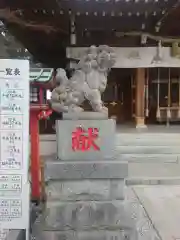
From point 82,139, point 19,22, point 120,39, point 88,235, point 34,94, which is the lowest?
point 88,235

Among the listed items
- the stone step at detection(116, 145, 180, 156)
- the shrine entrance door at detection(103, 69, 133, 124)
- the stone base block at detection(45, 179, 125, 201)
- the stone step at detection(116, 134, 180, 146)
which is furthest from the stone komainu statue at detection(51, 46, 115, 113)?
the shrine entrance door at detection(103, 69, 133, 124)

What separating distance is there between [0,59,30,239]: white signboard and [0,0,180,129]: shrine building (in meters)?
3.49

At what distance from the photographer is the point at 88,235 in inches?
112

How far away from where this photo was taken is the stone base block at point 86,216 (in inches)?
117

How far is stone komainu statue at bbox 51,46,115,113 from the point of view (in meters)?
3.45

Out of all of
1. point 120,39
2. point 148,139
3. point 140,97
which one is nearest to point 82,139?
point 148,139

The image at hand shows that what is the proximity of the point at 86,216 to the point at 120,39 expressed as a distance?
223 inches

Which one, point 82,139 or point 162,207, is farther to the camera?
point 162,207

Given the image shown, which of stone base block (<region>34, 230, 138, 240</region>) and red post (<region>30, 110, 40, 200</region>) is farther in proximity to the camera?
red post (<region>30, 110, 40, 200</region>)

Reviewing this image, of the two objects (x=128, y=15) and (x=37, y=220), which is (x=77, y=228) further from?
(x=128, y=15)

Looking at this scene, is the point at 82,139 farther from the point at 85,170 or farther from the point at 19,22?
the point at 19,22

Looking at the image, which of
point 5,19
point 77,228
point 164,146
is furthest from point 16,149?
point 5,19

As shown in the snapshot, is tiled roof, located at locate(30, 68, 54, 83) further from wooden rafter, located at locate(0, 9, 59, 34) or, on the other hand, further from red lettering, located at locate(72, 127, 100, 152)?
red lettering, located at locate(72, 127, 100, 152)

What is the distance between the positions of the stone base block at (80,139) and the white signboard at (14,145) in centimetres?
127
